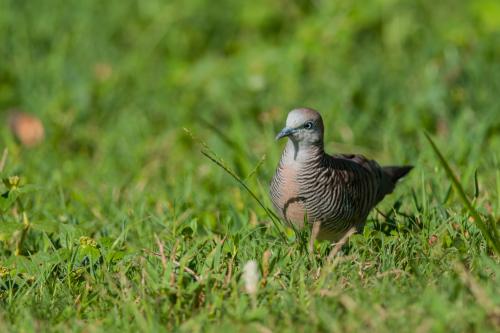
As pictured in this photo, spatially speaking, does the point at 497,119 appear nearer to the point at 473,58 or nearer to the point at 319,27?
the point at 473,58

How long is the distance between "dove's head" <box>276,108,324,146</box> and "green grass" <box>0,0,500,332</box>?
0.37 metres

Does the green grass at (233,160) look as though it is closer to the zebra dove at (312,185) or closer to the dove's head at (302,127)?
the zebra dove at (312,185)

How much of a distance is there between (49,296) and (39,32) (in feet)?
17.4

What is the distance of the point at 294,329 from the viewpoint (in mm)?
3773

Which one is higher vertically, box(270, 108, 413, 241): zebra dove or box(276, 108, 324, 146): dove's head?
box(276, 108, 324, 146): dove's head

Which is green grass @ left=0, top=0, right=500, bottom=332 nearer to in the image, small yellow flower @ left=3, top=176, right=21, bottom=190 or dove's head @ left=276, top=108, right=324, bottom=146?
small yellow flower @ left=3, top=176, right=21, bottom=190

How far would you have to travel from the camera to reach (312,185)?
4703 mm

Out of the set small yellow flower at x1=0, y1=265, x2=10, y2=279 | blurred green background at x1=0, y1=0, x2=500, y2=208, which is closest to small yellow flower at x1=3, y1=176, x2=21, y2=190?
small yellow flower at x1=0, y1=265, x2=10, y2=279

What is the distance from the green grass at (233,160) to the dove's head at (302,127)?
1.20 ft

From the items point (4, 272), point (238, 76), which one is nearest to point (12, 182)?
point (4, 272)

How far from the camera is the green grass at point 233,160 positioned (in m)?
4.08

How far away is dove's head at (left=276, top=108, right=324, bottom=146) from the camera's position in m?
4.75

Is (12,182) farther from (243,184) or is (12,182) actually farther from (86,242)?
(243,184)

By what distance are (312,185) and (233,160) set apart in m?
1.94
